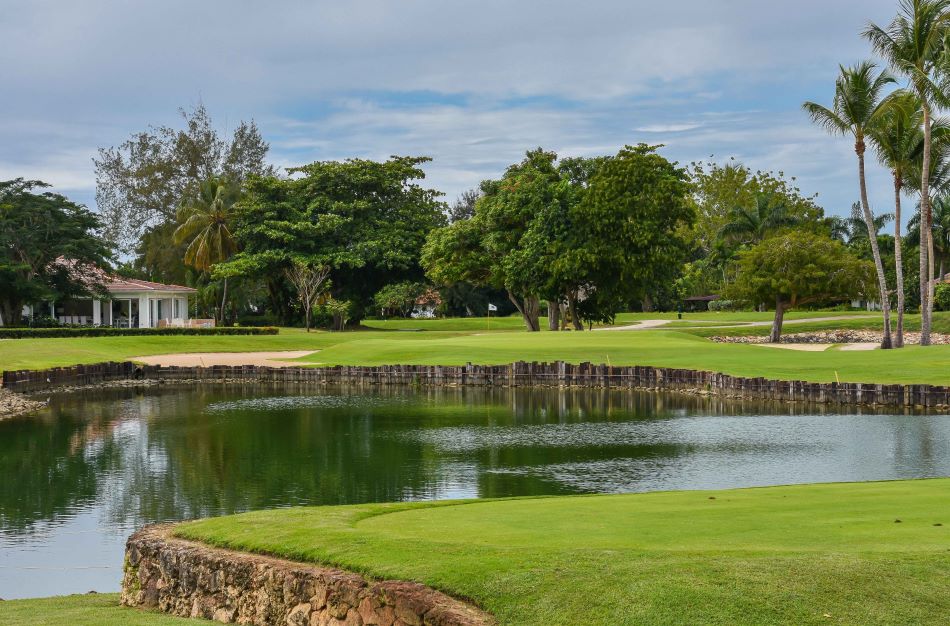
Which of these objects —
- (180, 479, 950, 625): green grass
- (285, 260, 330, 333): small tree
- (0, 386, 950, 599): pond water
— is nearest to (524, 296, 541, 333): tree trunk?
(285, 260, 330, 333): small tree

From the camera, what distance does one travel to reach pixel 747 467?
20328mm

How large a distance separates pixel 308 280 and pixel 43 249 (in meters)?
16.8

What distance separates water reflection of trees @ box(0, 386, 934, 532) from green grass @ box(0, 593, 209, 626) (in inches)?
239

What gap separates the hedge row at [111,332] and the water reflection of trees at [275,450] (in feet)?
60.1

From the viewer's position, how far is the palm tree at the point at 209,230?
7469 cm

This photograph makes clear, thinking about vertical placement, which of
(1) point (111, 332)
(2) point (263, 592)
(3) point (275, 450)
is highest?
(1) point (111, 332)

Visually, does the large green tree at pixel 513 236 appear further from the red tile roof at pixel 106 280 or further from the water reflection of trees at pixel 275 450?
the red tile roof at pixel 106 280

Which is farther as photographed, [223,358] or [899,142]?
[223,358]

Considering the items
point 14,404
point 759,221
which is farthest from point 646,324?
point 14,404

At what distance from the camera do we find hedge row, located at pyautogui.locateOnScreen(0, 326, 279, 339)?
54.7 m

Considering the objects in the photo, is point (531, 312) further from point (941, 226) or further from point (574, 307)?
point (941, 226)

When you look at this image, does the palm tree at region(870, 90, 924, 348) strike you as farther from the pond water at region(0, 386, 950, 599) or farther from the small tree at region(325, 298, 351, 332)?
the small tree at region(325, 298, 351, 332)

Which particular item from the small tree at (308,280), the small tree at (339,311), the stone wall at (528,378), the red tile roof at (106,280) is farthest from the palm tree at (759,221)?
the stone wall at (528,378)

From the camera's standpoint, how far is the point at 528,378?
137ft
